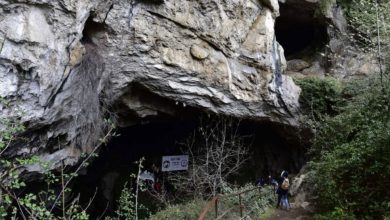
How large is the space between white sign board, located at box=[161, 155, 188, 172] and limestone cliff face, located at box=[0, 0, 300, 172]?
1704 mm

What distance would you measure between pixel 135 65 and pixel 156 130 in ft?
17.0

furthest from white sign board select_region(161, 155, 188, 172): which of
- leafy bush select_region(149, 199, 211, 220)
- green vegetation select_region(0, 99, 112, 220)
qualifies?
green vegetation select_region(0, 99, 112, 220)

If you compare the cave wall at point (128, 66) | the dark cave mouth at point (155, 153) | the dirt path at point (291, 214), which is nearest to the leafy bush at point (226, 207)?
the dirt path at point (291, 214)

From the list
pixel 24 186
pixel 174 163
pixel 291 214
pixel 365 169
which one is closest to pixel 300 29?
pixel 174 163

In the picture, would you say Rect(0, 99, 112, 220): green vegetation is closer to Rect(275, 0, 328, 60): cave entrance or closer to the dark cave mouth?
the dark cave mouth

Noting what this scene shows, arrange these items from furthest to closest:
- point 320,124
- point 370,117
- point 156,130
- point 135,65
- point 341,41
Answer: point 156,130, point 341,41, point 320,124, point 135,65, point 370,117

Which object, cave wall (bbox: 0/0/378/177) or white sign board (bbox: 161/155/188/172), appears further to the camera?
white sign board (bbox: 161/155/188/172)

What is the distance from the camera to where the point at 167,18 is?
355 inches

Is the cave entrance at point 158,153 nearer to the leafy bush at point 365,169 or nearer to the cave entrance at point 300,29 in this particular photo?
the cave entrance at point 300,29

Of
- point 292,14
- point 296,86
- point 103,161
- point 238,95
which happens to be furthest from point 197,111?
point 292,14

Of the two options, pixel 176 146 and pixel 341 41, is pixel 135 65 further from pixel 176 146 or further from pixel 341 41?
pixel 341 41

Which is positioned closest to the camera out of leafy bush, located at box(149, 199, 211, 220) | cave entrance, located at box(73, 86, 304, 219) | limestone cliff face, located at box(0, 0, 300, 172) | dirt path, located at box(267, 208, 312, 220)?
limestone cliff face, located at box(0, 0, 300, 172)

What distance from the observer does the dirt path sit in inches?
286

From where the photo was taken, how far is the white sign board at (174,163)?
→ 11.6 metres
